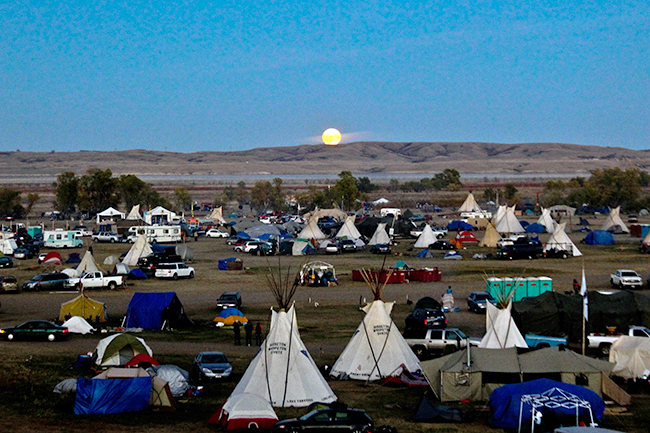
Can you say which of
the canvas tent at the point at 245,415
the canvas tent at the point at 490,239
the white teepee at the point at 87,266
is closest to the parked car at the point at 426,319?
the canvas tent at the point at 245,415

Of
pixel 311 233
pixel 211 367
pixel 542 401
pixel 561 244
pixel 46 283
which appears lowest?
pixel 46 283

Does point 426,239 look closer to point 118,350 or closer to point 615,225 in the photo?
point 615,225

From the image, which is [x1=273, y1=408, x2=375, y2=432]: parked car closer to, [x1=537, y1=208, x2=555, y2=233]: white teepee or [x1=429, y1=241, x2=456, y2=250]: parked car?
[x1=429, y1=241, x2=456, y2=250]: parked car

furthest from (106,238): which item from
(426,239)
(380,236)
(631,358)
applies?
(631,358)

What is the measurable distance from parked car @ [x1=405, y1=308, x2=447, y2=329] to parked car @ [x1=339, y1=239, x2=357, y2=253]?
25150mm

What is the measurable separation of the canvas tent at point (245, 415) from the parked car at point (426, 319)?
9.53 meters

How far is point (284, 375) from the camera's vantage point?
17469mm

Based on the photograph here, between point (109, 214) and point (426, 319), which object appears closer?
point (426, 319)

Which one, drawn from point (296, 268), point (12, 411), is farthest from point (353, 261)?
point (12, 411)

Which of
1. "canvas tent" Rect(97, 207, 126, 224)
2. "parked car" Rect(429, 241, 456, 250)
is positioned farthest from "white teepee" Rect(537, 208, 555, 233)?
"canvas tent" Rect(97, 207, 126, 224)

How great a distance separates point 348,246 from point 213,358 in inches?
1267

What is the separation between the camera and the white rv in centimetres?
5659

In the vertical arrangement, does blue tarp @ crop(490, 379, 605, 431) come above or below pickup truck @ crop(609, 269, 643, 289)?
above

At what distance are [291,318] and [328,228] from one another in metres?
44.6
